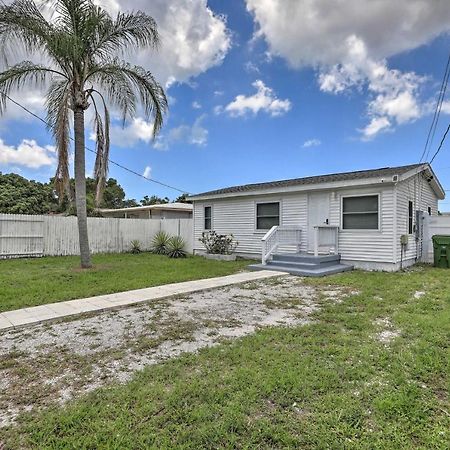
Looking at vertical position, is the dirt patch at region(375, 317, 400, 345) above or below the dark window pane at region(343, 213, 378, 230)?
below

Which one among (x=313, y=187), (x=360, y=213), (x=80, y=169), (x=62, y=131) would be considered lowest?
(x=360, y=213)

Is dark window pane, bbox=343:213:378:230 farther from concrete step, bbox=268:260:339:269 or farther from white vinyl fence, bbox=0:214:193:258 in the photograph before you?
white vinyl fence, bbox=0:214:193:258

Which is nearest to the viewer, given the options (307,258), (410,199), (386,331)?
(386,331)

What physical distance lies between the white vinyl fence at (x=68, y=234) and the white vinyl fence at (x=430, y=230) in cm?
927

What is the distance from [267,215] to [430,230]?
223 inches

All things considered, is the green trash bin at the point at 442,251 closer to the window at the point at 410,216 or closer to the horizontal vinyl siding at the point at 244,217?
the window at the point at 410,216

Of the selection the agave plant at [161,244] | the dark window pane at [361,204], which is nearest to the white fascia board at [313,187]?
the dark window pane at [361,204]

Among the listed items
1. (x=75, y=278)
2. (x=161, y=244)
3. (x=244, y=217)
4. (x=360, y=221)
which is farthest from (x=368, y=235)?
(x=161, y=244)

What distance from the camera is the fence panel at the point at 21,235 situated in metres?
11.8

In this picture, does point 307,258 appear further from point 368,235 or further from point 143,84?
point 143,84

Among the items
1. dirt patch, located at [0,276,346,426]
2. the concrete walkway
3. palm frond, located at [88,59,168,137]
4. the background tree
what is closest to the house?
the concrete walkway

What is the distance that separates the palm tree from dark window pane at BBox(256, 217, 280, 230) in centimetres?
490

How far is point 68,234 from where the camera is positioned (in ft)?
43.7

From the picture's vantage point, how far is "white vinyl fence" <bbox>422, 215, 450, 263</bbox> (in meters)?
10.9
